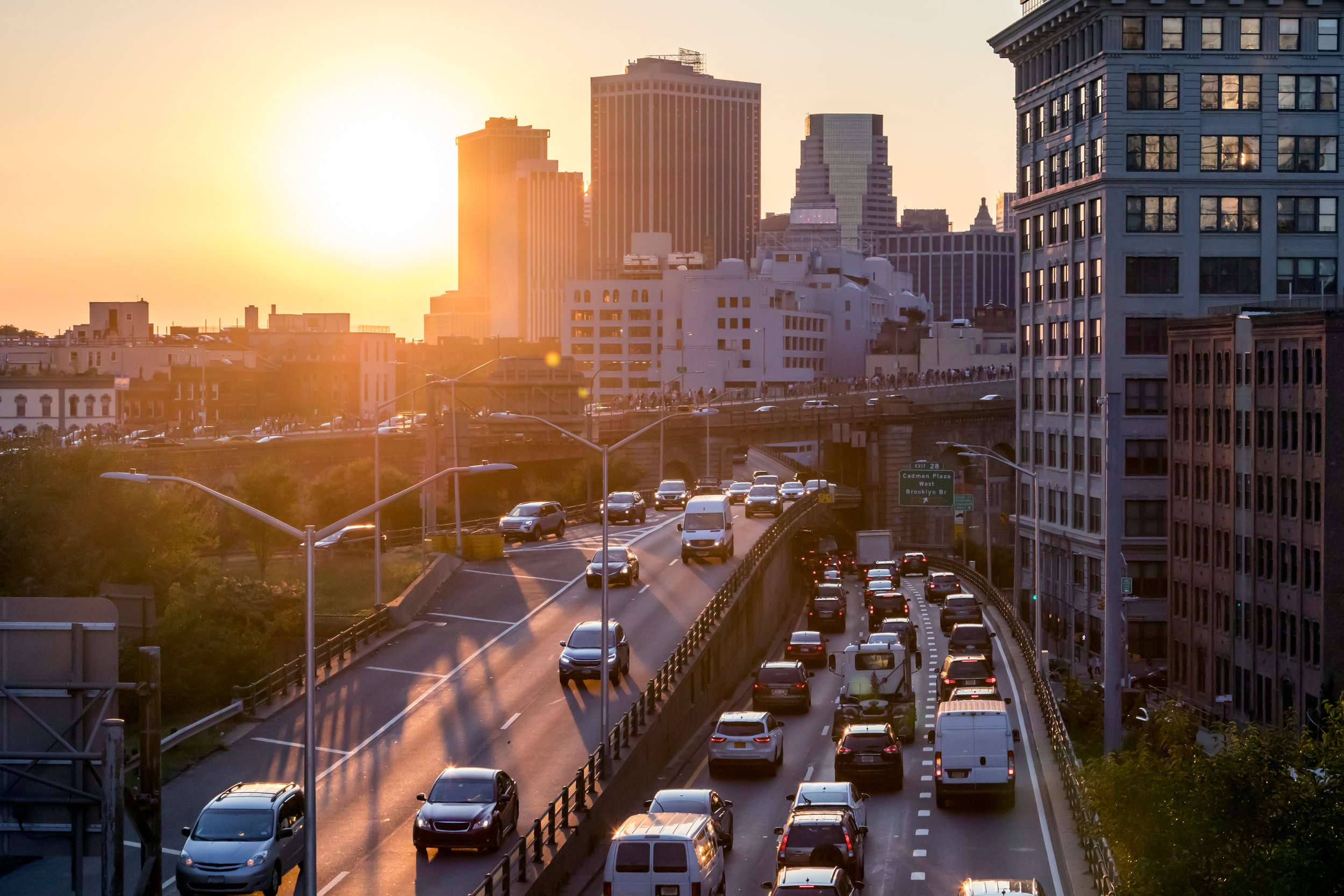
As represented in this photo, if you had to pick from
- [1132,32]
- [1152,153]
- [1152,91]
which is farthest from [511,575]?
[1132,32]

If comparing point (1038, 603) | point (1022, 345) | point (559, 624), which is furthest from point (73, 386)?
point (1038, 603)

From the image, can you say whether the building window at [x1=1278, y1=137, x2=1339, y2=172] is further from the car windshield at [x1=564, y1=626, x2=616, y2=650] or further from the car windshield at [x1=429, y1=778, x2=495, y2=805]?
the car windshield at [x1=429, y1=778, x2=495, y2=805]

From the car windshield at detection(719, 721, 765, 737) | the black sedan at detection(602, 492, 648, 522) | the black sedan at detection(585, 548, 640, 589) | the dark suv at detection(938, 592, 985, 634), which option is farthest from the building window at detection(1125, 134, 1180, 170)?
the car windshield at detection(719, 721, 765, 737)

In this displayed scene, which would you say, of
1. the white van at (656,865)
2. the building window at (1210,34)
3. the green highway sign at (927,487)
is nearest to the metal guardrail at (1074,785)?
the white van at (656,865)

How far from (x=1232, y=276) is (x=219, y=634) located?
5726 centimetres

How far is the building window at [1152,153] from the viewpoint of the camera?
85188 mm

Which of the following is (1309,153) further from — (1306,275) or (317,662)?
(317,662)

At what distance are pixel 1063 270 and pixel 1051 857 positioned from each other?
217ft

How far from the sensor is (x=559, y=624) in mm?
56188

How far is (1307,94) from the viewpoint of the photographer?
84.7 meters

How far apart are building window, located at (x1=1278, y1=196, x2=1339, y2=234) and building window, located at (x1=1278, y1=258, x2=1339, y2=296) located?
1636mm

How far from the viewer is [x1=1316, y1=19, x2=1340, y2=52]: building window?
84.1 meters

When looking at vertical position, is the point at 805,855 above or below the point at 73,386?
below

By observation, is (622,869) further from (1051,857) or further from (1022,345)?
(1022,345)
